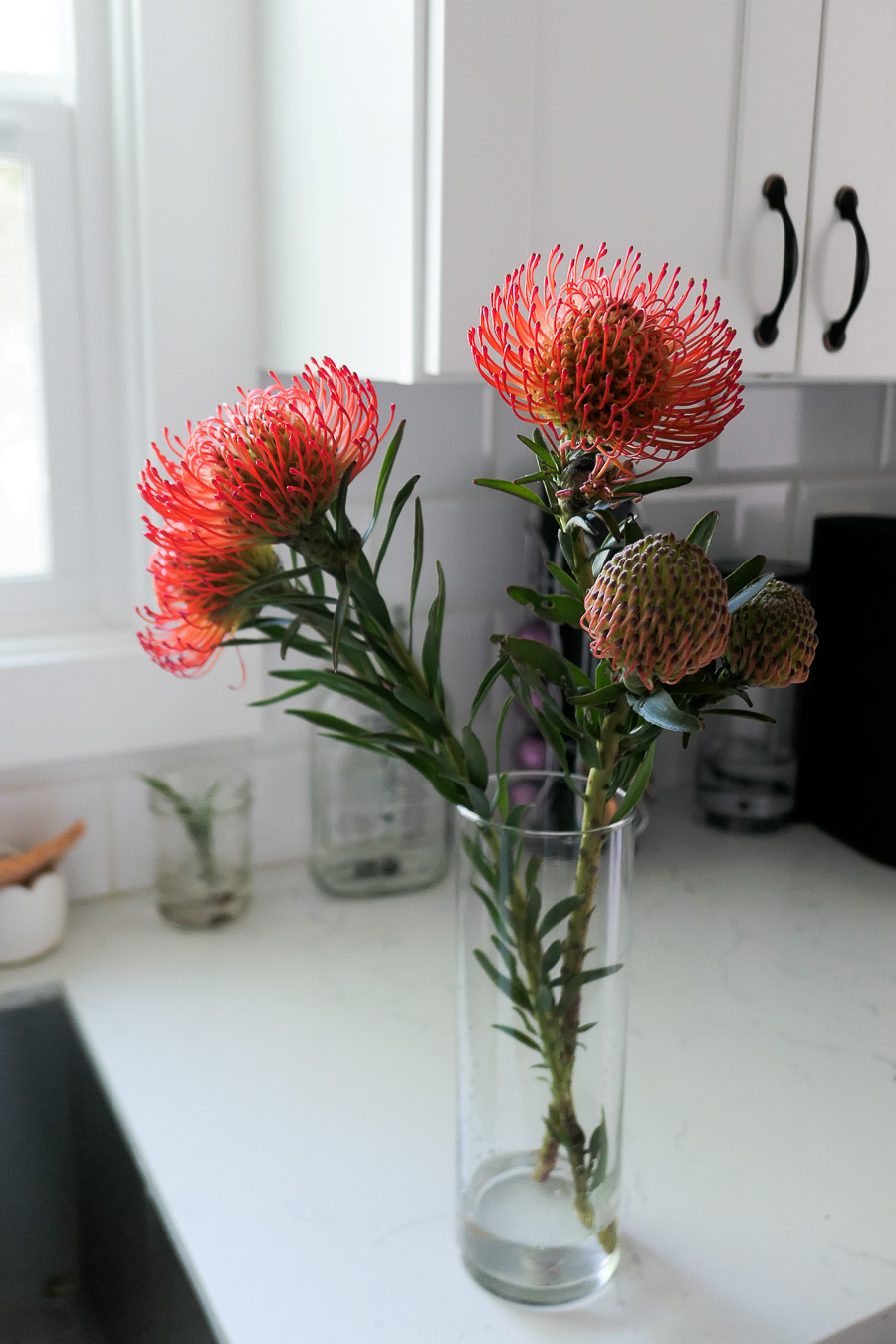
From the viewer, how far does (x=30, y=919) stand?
100 centimetres

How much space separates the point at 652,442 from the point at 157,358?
682mm

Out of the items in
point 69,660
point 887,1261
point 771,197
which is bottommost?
point 887,1261

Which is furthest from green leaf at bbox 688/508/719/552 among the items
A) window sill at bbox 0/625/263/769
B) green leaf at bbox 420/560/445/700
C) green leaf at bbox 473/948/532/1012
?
window sill at bbox 0/625/263/769

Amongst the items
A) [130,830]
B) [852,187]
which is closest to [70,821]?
[130,830]

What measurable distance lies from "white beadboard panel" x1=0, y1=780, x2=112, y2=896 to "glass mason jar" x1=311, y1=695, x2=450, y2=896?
20 centimetres

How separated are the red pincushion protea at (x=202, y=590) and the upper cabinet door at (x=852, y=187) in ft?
1.96

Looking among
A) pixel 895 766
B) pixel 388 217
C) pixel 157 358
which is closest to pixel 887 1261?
pixel 895 766

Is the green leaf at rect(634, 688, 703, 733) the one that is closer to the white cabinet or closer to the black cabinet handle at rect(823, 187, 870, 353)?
the white cabinet

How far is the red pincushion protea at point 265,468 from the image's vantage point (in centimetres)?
51

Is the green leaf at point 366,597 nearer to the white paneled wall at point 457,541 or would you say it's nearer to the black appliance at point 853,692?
the white paneled wall at point 457,541

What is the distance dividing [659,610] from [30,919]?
0.73 m

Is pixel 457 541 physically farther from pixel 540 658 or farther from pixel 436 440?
pixel 540 658

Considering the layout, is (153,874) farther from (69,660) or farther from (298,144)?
(298,144)

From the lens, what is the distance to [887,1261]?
2.27 feet
